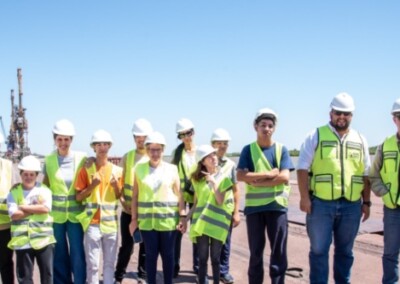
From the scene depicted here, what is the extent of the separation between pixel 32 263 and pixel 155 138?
1.71m

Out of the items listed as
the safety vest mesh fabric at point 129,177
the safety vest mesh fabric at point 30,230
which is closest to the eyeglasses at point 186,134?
the safety vest mesh fabric at point 129,177

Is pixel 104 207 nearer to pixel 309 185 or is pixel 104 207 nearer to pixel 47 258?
pixel 47 258

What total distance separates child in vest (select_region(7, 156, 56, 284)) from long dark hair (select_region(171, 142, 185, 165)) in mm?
1576

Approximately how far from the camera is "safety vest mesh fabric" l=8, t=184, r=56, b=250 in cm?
429

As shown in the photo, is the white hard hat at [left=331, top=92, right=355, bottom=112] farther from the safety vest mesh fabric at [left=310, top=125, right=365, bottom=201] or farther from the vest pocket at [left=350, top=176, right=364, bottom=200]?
the vest pocket at [left=350, top=176, right=364, bottom=200]

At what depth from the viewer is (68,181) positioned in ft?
15.1

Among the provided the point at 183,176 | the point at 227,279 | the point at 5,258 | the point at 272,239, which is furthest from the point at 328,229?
the point at 5,258

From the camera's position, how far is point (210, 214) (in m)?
4.69

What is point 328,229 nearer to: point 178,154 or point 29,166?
point 178,154

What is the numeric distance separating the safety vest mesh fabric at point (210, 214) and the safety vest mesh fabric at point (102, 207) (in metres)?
0.84

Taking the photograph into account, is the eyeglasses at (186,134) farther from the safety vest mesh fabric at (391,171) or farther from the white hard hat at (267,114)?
the safety vest mesh fabric at (391,171)

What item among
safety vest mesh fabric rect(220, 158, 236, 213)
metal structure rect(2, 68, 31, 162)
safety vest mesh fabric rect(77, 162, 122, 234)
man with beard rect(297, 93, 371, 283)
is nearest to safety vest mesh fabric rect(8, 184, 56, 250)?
safety vest mesh fabric rect(77, 162, 122, 234)

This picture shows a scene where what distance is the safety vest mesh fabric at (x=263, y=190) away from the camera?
4.50m

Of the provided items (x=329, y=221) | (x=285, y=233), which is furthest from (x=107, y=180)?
(x=329, y=221)
